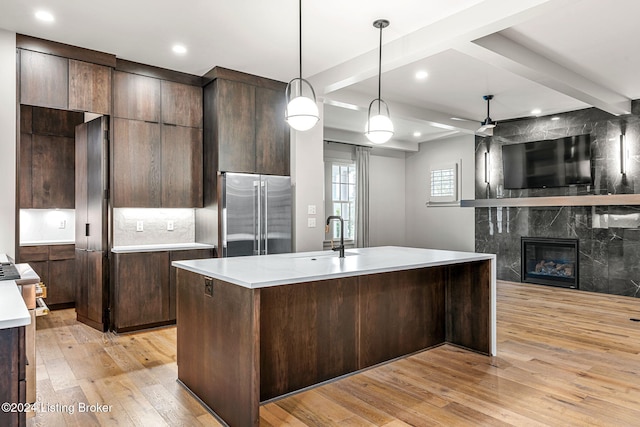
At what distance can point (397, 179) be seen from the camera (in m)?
9.66

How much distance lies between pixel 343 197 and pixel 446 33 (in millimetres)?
5408

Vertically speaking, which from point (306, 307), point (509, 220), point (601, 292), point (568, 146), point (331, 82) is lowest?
point (601, 292)

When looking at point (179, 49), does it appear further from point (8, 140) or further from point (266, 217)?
point (266, 217)

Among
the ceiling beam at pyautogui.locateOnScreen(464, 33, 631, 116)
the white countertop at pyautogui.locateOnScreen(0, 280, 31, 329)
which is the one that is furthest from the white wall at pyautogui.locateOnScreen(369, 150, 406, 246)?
the white countertop at pyautogui.locateOnScreen(0, 280, 31, 329)

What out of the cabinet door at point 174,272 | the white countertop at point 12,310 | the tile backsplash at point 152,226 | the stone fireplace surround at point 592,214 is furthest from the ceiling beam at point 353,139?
the white countertop at point 12,310

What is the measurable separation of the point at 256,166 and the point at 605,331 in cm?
410

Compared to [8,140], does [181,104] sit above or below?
above

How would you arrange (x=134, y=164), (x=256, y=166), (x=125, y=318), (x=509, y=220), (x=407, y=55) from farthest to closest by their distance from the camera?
1. (x=509, y=220)
2. (x=256, y=166)
3. (x=134, y=164)
4. (x=125, y=318)
5. (x=407, y=55)

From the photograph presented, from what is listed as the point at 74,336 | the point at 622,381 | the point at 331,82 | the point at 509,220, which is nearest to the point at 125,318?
the point at 74,336

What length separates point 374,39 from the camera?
387cm

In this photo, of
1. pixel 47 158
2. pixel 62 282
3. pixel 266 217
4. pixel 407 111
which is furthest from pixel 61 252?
pixel 407 111

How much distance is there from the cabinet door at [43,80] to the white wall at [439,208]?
6838mm

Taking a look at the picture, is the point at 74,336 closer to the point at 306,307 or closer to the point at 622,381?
the point at 306,307

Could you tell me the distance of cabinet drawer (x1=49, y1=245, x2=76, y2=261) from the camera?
4926mm
